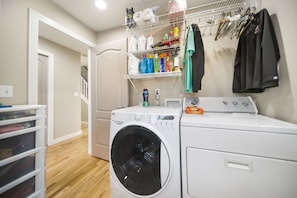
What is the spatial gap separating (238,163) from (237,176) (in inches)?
3.4

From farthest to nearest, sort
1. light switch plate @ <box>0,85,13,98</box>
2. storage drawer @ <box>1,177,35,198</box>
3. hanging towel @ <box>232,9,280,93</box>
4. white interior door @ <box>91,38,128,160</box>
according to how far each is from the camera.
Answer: white interior door @ <box>91,38,128,160</box>
light switch plate @ <box>0,85,13,98</box>
storage drawer @ <box>1,177,35,198</box>
hanging towel @ <box>232,9,280,93</box>

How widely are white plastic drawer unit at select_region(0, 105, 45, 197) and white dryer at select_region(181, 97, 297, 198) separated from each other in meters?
1.35

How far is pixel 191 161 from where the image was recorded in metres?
0.90

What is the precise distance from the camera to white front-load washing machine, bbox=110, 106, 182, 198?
930mm

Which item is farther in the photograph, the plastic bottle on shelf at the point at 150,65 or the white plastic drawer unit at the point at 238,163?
the plastic bottle on shelf at the point at 150,65

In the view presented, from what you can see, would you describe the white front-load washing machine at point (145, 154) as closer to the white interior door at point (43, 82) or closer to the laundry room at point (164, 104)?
the laundry room at point (164, 104)

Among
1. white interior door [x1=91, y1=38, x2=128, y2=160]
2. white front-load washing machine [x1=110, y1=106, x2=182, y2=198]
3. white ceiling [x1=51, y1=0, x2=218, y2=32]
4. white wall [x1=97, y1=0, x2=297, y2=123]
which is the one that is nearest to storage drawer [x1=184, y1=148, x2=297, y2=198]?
white front-load washing machine [x1=110, y1=106, x2=182, y2=198]

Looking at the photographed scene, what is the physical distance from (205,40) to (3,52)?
2.34m

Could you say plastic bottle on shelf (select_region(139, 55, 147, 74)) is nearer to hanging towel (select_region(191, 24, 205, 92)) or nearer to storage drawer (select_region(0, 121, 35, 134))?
hanging towel (select_region(191, 24, 205, 92))

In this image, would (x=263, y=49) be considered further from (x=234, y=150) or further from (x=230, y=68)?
(x=234, y=150)

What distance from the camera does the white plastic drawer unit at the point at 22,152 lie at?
0.98 m

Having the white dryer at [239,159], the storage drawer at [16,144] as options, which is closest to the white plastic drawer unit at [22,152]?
the storage drawer at [16,144]

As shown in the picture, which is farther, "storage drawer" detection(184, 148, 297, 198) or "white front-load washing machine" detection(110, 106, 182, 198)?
"white front-load washing machine" detection(110, 106, 182, 198)

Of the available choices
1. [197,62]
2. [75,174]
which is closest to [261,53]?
[197,62]
